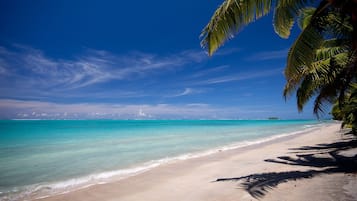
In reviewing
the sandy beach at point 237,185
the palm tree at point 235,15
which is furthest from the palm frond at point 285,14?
the sandy beach at point 237,185

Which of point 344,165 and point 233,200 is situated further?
point 344,165

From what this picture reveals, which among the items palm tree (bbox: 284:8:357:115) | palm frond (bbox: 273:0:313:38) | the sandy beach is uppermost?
palm frond (bbox: 273:0:313:38)

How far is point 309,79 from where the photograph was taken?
20.3 ft

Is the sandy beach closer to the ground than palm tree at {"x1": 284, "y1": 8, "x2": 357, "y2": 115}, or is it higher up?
closer to the ground

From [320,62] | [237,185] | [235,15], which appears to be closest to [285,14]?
[235,15]

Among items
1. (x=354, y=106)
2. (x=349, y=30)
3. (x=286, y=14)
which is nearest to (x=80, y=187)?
(x=286, y=14)

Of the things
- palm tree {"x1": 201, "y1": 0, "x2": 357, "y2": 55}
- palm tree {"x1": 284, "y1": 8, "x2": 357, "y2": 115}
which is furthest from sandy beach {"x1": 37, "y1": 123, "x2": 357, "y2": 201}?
palm tree {"x1": 201, "y1": 0, "x2": 357, "y2": 55}

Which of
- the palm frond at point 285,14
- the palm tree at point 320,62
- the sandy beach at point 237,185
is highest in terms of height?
the palm frond at point 285,14

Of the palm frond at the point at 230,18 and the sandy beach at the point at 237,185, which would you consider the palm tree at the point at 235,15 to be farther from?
the sandy beach at the point at 237,185

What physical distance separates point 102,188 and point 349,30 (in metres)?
7.09

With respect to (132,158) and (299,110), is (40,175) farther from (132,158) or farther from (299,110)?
(299,110)

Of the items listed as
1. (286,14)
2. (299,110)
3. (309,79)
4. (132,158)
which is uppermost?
(286,14)

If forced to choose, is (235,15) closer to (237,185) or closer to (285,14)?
(285,14)

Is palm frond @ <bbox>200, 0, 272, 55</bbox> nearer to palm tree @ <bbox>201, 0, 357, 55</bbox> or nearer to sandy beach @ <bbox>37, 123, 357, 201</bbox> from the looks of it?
palm tree @ <bbox>201, 0, 357, 55</bbox>
